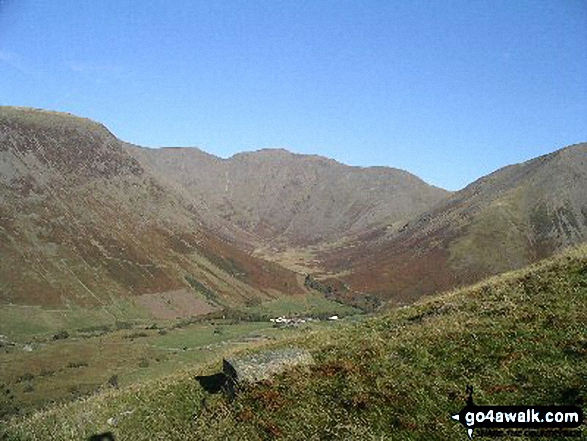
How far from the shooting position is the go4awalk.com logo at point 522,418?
10406 mm

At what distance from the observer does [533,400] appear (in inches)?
458

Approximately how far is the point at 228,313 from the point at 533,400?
144m

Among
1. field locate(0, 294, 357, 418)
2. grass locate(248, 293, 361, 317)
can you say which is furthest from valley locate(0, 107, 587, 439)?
grass locate(248, 293, 361, 317)

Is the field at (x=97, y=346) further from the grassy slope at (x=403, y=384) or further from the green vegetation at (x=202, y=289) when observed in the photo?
the grassy slope at (x=403, y=384)

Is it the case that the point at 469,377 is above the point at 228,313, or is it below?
above

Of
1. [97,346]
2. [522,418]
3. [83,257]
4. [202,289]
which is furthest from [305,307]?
[522,418]

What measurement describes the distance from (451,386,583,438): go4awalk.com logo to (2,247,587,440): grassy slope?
33 cm

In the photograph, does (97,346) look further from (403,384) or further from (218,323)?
(403,384)

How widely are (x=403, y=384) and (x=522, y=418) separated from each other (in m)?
3.46

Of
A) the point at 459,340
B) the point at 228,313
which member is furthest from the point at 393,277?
the point at 459,340

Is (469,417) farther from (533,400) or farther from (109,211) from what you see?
(109,211)

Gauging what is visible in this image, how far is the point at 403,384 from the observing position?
45.5 feet

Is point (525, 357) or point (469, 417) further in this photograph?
point (525, 357)

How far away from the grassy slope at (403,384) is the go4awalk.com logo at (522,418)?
330mm
